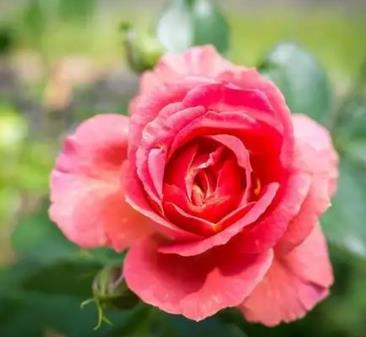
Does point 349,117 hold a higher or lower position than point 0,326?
higher

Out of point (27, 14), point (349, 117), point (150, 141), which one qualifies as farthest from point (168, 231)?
point (27, 14)

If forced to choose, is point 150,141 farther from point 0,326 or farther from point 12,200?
point 12,200

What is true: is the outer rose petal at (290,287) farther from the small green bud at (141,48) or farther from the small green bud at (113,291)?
the small green bud at (141,48)

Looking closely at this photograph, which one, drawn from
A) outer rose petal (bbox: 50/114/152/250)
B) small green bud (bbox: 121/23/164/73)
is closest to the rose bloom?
outer rose petal (bbox: 50/114/152/250)

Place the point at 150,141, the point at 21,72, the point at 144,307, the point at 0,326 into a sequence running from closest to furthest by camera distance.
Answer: the point at 150,141 → the point at 144,307 → the point at 0,326 → the point at 21,72

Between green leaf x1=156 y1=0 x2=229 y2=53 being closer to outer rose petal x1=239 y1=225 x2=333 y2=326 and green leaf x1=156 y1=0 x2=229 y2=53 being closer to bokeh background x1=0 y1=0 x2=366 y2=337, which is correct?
bokeh background x1=0 y1=0 x2=366 y2=337

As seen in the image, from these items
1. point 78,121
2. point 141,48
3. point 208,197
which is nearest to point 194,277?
point 208,197

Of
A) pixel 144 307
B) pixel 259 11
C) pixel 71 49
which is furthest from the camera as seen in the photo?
pixel 259 11
